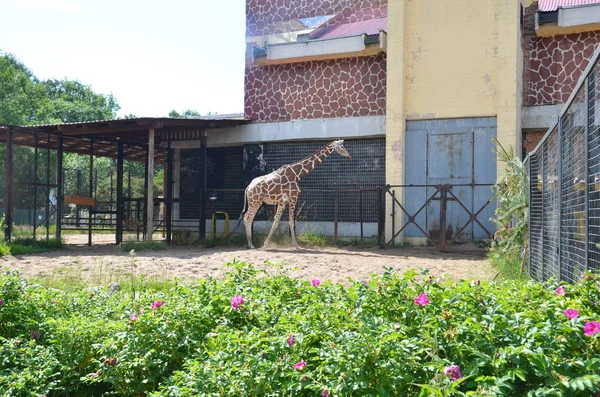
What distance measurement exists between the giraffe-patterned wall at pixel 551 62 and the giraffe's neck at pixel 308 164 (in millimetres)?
4806

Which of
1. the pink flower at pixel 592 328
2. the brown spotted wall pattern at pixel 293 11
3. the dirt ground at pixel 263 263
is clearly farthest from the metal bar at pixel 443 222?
the pink flower at pixel 592 328

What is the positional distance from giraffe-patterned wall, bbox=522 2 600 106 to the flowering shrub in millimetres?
11671

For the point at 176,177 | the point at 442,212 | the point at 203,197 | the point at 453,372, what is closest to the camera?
the point at 453,372

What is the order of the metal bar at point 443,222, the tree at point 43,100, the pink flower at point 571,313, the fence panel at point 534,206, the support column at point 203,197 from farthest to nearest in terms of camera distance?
the tree at point 43,100, the support column at point 203,197, the metal bar at point 443,222, the fence panel at point 534,206, the pink flower at point 571,313

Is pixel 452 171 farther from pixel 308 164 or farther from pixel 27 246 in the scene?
pixel 27 246

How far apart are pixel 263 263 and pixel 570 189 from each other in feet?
19.0

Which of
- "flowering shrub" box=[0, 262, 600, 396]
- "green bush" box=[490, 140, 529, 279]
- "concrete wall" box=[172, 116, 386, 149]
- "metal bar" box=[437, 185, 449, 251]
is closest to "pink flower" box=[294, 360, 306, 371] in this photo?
"flowering shrub" box=[0, 262, 600, 396]

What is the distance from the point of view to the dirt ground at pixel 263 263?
30.6 feet

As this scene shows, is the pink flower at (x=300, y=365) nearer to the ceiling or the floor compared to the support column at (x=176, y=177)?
nearer to the floor

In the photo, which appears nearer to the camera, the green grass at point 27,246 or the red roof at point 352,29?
the green grass at point 27,246

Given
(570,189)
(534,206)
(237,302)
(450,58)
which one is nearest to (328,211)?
(450,58)

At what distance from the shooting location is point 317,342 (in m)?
3.31

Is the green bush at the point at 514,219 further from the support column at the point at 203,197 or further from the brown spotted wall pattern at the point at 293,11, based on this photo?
the brown spotted wall pattern at the point at 293,11

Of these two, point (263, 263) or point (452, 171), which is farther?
point (452, 171)
